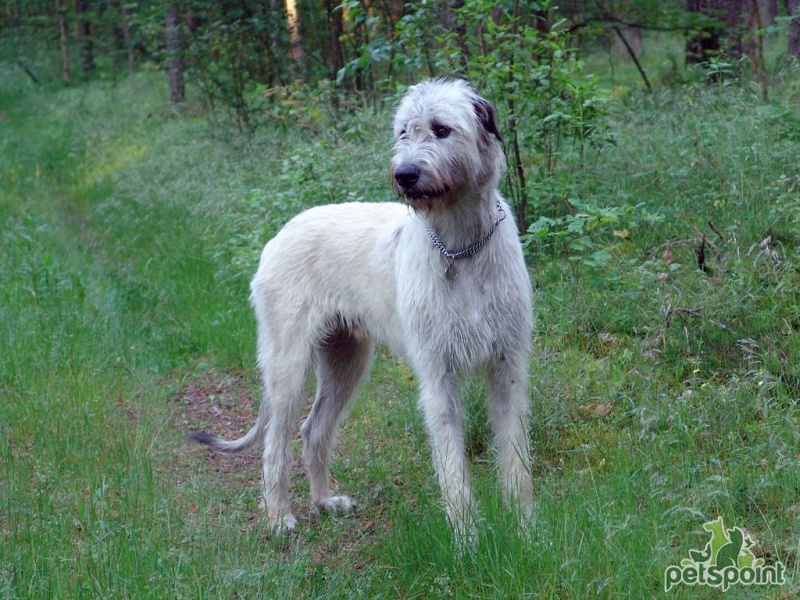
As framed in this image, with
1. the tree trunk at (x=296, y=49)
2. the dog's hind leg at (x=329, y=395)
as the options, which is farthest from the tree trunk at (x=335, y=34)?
the dog's hind leg at (x=329, y=395)

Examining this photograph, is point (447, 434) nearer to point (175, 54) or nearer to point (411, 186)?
point (411, 186)

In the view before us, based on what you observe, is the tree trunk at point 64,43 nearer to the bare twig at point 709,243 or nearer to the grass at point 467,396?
the grass at point 467,396

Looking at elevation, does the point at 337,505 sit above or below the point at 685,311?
below

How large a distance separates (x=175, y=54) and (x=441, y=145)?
1301 centimetres

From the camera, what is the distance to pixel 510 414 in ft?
14.5

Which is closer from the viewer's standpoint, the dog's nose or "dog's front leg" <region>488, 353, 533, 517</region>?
the dog's nose

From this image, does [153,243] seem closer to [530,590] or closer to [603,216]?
[603,216]

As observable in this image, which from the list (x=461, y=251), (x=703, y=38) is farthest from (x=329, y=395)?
(x=703, y=38)

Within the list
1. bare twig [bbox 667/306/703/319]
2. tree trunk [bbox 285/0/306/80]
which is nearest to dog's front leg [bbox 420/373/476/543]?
bare twig [bbox 667/306/703/319]

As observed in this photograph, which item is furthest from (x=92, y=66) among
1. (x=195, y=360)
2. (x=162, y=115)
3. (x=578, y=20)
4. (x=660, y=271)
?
(x=660, y=271)

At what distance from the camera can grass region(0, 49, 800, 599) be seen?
11.5 ft

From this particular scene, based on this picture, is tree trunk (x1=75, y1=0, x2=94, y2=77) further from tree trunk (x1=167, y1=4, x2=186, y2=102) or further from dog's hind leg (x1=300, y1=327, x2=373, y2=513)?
dog's hind leg (x1=300, y1=327, x2=373, y2=513)

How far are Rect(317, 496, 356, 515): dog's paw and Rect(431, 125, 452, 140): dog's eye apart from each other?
215cm

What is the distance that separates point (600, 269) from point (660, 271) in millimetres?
528
